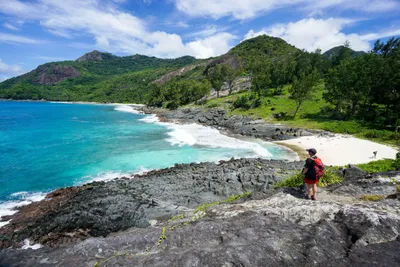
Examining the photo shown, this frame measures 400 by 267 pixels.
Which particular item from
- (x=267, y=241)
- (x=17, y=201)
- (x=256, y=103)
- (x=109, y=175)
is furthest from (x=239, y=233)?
(x=256, y=103)

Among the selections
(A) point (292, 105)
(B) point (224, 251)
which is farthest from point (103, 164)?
(A) point (292, 105)

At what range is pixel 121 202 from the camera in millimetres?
16031

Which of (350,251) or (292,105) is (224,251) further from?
(292,105)

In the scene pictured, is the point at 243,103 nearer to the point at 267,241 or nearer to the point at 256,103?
the point at 256,103

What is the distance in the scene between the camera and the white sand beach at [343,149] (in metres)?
26.4

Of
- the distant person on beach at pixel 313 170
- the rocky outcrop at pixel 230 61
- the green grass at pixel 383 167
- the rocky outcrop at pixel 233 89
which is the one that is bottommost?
the green grass at pixel 383 167

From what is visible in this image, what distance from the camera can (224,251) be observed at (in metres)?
7.38

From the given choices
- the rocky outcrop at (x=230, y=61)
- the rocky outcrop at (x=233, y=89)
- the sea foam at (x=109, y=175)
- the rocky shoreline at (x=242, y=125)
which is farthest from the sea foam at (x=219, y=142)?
the rocky outcrop at (x=230, y=61)

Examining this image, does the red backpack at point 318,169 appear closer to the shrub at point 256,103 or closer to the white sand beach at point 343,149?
the white sand beach at point 343,149

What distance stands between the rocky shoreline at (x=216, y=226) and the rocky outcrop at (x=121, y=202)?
0.07 m

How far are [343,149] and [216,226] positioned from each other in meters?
28.9

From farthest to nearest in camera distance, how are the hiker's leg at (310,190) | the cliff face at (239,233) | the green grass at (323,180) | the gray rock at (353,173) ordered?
the gray rock at (353,173) → the green grass at (323,180) → the hiker's leg at (310,190) → the cliff face at (239,233)

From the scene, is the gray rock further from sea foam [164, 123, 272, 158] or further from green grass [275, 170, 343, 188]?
sea foam [164, 123, 272, 158]

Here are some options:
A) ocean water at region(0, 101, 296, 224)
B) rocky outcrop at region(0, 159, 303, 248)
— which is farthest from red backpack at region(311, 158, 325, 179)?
ocean water at region(0, 101, 296, 224)
